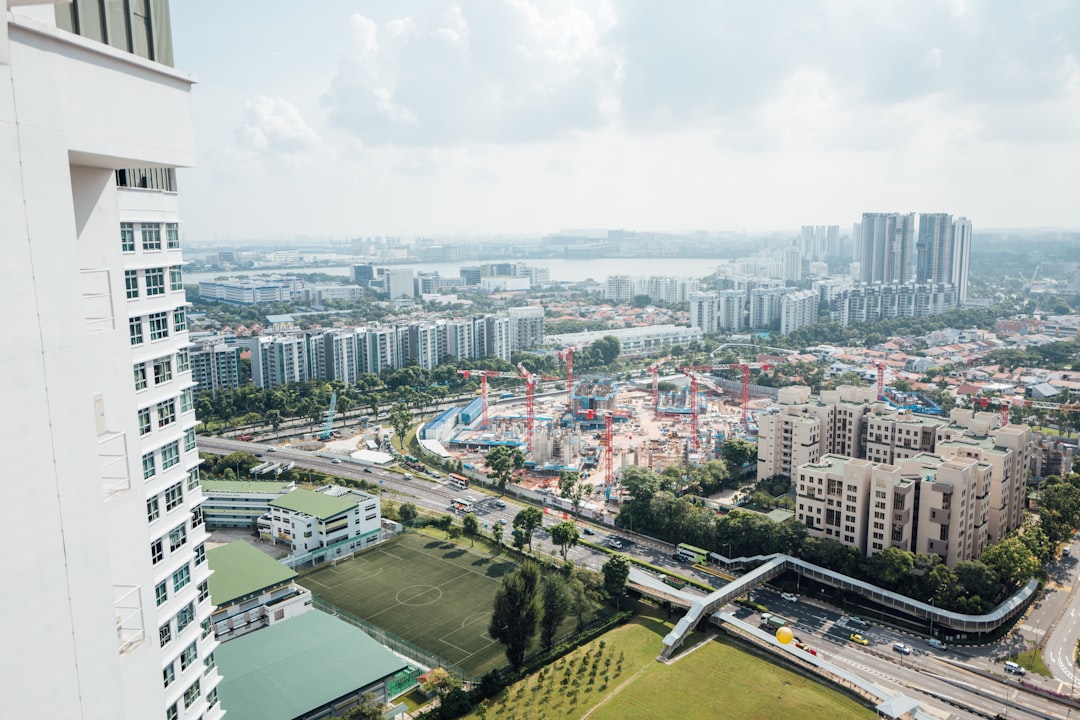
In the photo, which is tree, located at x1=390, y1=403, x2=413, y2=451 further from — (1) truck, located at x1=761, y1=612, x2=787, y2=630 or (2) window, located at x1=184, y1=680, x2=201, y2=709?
(2) window, located at x1=184, y1=680, x2=201, y2=709

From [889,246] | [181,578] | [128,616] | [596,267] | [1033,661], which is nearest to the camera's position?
[128,616]

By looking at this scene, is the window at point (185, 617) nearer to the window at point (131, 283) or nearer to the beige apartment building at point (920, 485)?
the window at point (131, 283)

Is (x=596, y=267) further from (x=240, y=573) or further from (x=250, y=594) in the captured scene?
(x=250, y=594)

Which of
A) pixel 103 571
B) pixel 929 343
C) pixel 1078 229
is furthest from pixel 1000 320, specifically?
pixel 1078 229

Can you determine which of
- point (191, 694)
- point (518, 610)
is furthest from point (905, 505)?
point (191, 694)

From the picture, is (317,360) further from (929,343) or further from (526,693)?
(929,343)

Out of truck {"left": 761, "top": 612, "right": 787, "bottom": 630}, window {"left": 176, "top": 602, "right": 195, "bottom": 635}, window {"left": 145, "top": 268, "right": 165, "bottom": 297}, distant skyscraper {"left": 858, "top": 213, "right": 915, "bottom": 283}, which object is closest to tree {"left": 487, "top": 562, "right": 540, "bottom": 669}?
truck {"left": 761, "top": 612, "right": 787, "bottom": 630}
